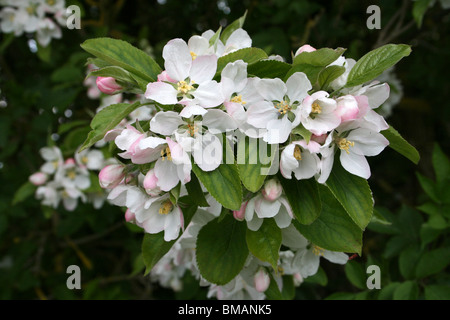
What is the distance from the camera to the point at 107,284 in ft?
10.0

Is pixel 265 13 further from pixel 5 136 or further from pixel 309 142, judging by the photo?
pixel 309 142

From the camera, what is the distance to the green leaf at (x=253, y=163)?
114 cm

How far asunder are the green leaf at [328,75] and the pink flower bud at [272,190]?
0.95 feet

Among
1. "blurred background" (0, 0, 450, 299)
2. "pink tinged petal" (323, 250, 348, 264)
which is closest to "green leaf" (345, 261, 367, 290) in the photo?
"blurred background" (0, 0, 450, 299)

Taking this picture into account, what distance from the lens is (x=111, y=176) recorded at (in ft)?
4.26

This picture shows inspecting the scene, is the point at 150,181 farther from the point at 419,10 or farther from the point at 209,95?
the point at 419,10

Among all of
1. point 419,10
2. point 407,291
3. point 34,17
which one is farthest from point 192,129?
point 34,17

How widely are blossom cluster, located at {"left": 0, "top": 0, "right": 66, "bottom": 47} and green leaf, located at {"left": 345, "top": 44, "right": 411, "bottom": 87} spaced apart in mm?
2093

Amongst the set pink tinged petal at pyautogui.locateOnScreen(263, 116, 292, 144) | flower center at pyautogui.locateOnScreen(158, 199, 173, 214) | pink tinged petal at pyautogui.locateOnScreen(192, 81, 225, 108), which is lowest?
flower center at pyautogui.locateOnScreen(158, 199, 173, 214)

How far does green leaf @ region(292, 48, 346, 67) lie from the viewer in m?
1.17

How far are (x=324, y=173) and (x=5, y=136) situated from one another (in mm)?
2345

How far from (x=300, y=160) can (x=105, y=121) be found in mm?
552

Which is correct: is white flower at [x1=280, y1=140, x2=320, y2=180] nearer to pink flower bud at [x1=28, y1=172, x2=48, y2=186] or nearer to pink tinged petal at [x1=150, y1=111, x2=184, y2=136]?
pink tinged petal at [x1=150, y1=111, x2=184, y2=136]

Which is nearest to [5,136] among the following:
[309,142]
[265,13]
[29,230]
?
[29,230]
